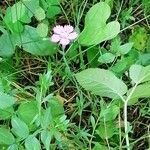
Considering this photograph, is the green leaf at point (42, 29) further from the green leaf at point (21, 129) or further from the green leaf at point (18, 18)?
the green leaf at point (21, 129)

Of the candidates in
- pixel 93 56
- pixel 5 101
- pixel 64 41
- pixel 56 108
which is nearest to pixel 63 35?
pixel 64 41

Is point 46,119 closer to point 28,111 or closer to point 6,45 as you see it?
point 28,111

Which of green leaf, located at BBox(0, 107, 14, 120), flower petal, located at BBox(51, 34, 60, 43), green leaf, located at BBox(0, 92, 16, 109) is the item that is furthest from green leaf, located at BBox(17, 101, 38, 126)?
flower petal, located at BBox(51, 34, 60, 43)

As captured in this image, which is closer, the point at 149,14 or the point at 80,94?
the point at 80,94

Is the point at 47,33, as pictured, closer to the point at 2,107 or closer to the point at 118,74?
the point at 118,74

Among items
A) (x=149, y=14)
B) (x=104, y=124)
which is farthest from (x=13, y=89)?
(x=149, y=14)

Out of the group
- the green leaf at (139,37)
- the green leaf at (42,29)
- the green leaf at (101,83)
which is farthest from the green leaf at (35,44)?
the green leaf at (139,37)

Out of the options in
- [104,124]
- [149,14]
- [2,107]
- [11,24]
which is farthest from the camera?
[149,14]

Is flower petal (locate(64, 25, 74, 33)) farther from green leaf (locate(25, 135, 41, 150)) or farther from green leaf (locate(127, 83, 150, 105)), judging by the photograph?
green leaf (locate(25, 135, 41, 150))
